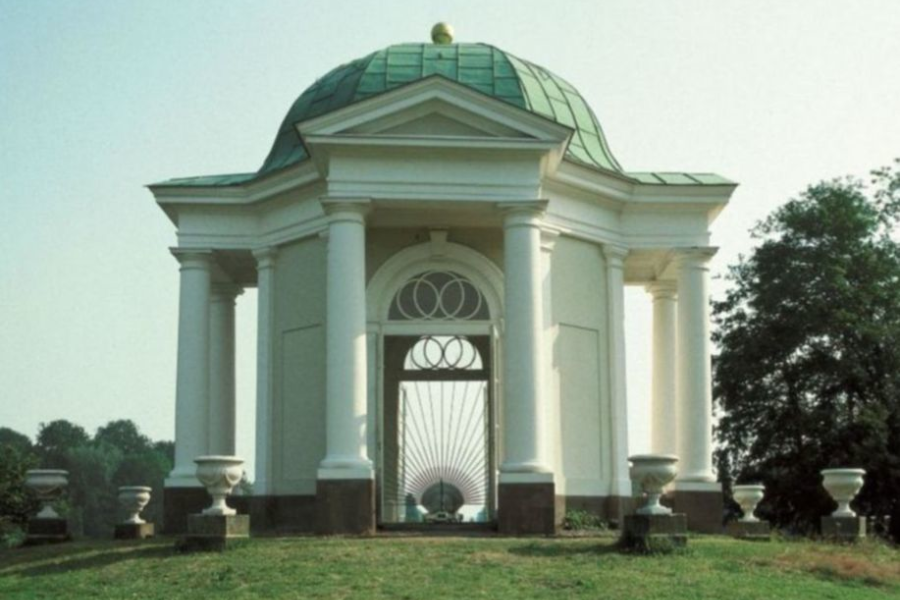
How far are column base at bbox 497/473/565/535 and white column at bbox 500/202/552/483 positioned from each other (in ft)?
0.20

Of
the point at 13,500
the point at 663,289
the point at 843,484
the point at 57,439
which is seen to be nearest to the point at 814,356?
the point at 663,289

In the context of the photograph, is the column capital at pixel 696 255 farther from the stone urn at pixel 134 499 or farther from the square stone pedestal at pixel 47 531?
the square stone pedestal at pixel 47 531

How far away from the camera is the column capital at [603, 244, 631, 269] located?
28656mm

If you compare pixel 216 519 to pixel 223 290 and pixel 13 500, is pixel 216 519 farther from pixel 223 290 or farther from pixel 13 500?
pixel 13 500

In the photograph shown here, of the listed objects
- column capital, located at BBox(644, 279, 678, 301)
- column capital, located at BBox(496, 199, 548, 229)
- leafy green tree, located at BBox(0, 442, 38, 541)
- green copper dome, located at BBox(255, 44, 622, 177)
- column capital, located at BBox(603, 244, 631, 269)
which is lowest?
leafy green tree, located at BBox(0, 442, 38, 541)

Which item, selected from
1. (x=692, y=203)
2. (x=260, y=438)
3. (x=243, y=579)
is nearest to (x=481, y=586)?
(x=243, y=579)

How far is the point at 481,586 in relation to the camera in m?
18.0

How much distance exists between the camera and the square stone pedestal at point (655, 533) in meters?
21.0

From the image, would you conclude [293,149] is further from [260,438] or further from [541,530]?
[541,530]

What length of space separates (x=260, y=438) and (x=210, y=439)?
3.39 m

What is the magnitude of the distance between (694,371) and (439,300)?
5.76m

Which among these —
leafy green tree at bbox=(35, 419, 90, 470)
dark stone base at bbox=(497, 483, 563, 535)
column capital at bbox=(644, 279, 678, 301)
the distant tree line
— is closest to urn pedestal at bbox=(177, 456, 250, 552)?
dark stone base at bbox=(497, 483, 563, 535)

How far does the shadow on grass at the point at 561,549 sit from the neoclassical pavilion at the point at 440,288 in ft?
8.82

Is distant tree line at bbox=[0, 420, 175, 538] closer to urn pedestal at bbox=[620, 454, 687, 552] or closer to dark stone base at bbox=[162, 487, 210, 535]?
dark stone base at bbox=[162, 487, 210, 535]
